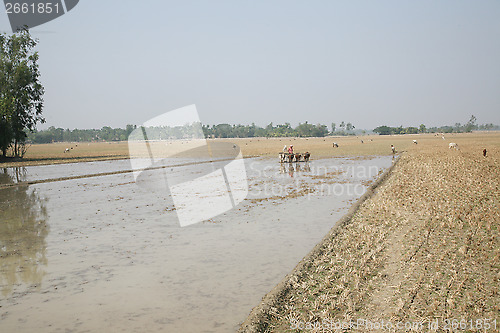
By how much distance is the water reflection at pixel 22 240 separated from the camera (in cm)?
734

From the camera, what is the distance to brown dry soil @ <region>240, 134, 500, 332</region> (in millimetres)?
5254

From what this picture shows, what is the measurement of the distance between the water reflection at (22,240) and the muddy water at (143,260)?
1.2 inches

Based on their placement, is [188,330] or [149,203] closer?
[188,330]

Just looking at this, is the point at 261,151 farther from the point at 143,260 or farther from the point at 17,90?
the point at 143,260

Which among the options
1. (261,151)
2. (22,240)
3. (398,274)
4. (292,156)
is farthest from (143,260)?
(261,151)

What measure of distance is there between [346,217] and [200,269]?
5976 millimetres

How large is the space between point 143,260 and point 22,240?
4391mm

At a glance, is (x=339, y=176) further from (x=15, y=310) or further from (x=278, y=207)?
(x=15, y=310)

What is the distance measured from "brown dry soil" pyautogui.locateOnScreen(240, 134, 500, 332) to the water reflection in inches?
201

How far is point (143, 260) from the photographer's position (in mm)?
8383

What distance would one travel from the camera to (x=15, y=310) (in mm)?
5902

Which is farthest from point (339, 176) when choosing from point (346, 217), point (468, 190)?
point (346, 217)

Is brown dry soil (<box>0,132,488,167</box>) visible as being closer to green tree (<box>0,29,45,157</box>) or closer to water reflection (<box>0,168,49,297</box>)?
green tree (<box>0,29,45,157</box>)

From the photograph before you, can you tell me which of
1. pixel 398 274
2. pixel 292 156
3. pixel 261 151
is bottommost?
pixel 398 274
